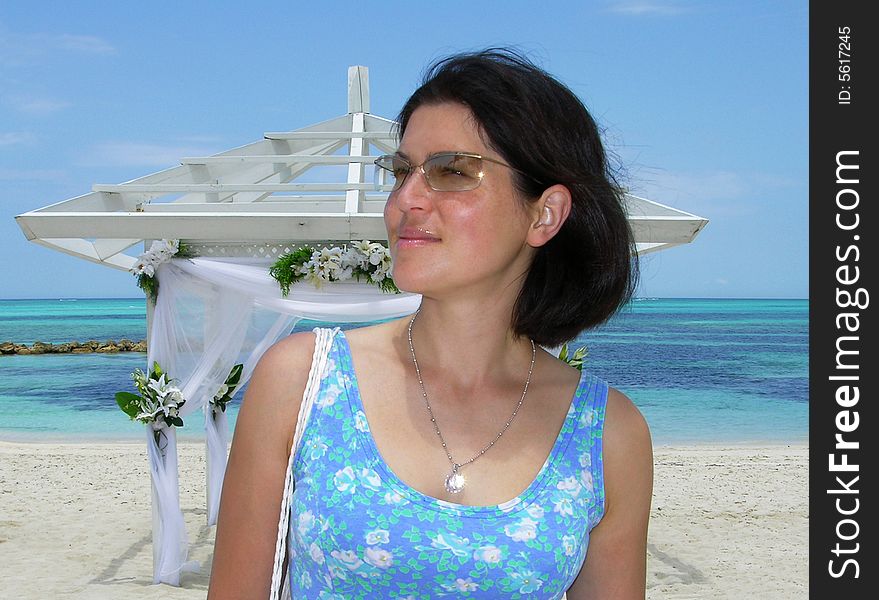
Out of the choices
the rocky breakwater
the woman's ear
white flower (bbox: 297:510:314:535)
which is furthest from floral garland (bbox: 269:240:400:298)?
Answer: the rocky breakwater

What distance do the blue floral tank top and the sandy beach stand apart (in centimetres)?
646

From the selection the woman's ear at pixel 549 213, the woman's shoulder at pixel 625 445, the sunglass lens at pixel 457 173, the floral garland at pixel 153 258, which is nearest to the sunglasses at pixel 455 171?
the sunglass lens at pixel 457 173

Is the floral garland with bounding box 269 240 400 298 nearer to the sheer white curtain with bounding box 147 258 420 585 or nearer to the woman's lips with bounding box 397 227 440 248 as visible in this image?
the sheer white curtain with bounding box 147 258 420 585

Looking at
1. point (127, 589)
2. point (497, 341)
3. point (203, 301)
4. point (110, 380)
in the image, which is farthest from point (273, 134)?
point (110, 380)

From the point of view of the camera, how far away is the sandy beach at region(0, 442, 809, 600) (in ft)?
27.9

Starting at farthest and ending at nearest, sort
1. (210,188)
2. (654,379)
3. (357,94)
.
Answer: (654,379) → (357,94) → (210,188)

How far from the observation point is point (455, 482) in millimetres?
1725

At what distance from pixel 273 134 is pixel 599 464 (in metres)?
6.88

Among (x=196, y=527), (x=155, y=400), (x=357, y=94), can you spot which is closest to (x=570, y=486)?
(x=155, y=400)

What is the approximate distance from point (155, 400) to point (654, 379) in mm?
30310

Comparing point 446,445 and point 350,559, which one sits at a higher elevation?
point 446,445

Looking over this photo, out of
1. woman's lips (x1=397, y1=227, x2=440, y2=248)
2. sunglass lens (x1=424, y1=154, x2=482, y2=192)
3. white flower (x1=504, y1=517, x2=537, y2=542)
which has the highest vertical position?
sunglass lens (x1=424, y1=154, x2=482, y2=192)

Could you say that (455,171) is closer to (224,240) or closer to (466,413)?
(466,413)

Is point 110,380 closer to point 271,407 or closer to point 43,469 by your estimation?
point 43,469
